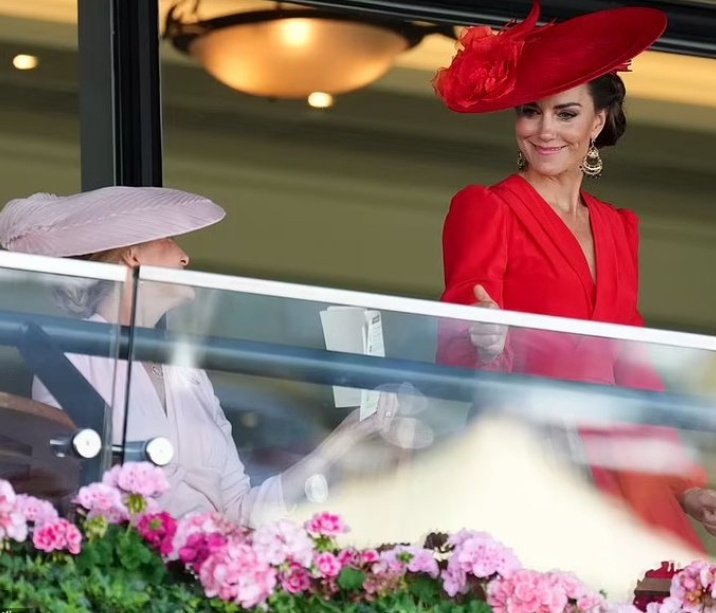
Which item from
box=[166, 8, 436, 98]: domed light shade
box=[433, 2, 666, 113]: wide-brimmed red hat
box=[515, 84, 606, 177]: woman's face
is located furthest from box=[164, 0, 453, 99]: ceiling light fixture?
box=[515, 84, 606, 177]: woman's face

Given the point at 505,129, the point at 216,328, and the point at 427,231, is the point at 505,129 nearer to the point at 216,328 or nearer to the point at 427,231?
the point at 427,231

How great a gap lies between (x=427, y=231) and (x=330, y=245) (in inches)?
14.1

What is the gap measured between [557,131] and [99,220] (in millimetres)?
955

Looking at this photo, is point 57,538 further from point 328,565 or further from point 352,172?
point 352,172

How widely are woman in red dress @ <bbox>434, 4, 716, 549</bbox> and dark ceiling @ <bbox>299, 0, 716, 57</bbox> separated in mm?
1395

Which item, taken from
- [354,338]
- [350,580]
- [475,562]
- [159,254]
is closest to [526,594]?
[475,562]

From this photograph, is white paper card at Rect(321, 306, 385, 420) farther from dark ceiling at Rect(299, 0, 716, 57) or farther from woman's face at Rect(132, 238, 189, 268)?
dark ceiling at Rect(299, 0, 716, 57)

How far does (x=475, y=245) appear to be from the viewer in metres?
3.68

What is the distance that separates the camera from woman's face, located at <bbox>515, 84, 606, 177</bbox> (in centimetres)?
388

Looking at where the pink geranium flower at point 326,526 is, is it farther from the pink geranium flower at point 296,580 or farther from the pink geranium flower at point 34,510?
the pink geranium flower at point 34,510

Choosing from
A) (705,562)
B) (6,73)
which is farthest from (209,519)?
(6,73)

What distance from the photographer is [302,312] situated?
310cm

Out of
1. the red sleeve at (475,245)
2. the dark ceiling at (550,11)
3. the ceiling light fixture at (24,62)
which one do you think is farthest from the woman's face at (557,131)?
the ceiling light fixture at (24,62)

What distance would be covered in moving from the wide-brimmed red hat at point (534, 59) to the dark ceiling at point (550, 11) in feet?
4.82
